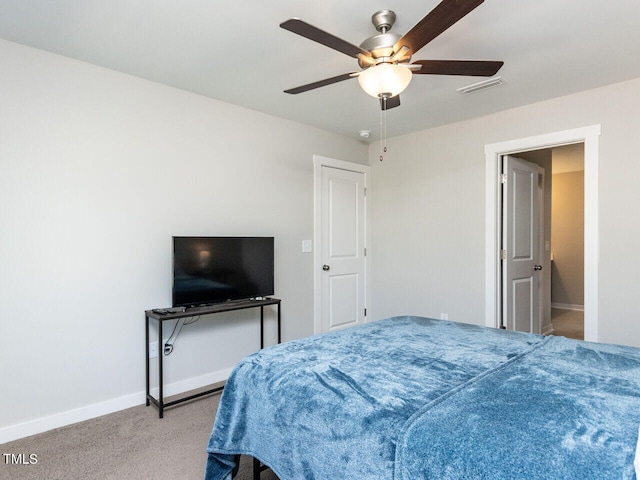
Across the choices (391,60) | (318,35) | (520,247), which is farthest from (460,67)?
(520,247)

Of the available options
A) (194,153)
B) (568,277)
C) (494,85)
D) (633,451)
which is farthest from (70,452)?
(568,277)

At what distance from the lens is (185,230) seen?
126 inches

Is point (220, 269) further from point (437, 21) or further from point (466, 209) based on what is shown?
point (466, 209)

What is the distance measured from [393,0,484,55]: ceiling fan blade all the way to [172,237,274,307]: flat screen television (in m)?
2.00

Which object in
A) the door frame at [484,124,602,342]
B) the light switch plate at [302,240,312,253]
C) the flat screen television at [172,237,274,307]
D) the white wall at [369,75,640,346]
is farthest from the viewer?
the light switch plate at [302,240,312,253]

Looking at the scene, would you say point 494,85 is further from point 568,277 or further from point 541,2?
point 568,277

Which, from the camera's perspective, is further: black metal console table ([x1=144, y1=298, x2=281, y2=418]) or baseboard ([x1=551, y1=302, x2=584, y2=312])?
baseboard ([x1=551, y1=302, x2=584, y2=312])

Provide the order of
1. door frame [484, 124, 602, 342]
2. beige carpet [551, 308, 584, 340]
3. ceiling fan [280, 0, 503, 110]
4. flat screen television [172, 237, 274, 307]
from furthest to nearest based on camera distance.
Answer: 1. beige carpet [551, 308, 584, 340]
2. door frame [484, 124, 602, 342]
3. flat screen television [172, 237, 274, 307]
4. ceiling fan [280, 0, 503, 110]

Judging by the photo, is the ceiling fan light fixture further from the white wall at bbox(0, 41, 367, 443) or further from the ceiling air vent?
the white wall at bbox(0, 41, 367, 443)

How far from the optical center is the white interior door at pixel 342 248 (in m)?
4.31

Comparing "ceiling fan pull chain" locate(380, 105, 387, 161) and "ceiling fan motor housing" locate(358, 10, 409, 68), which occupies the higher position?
"ceiling fan pull chain" locate(380, 105, 387, 161)

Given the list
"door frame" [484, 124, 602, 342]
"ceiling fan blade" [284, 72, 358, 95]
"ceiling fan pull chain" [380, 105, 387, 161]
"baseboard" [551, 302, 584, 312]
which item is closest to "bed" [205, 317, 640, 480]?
"ceiling fan blade" [284, 72, 358, 95]

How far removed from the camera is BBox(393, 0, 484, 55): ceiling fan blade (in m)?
1.42

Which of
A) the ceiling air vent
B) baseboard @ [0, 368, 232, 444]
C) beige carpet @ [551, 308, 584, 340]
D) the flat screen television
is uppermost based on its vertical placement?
the ceiling air vent
